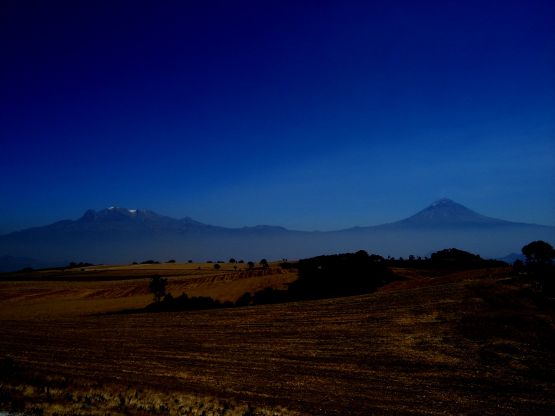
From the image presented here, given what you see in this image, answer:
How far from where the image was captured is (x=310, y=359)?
2955 cm

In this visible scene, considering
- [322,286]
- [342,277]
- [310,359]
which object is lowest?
[310,359]

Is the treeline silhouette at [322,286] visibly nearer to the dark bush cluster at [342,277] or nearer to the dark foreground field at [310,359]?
the dark bush cluster at [342,277]

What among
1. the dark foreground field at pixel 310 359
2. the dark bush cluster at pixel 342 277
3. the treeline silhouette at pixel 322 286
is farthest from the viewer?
the dark bush cluster at pixel 342 277

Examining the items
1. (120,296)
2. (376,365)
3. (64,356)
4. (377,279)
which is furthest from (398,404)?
(120,296)

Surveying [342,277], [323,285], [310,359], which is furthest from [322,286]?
[310,359]

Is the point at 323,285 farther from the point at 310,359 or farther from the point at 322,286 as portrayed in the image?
the point at 310,359

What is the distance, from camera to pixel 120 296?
77.6 metres

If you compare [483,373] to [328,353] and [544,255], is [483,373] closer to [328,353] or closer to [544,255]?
[328,353]

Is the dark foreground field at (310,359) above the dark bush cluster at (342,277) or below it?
below

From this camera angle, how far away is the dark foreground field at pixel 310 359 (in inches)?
812

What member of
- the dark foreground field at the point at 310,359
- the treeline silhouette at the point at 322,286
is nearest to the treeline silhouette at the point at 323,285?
the treeline silhouette at the point at 322,286

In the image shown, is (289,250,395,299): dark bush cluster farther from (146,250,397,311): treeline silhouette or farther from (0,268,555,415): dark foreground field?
(0,268,555,415): dark foreground field

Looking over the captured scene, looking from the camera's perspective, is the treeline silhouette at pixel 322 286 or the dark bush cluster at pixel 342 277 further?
the dark bush cluster at pixel 342 277

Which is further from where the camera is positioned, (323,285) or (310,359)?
(323,285)
